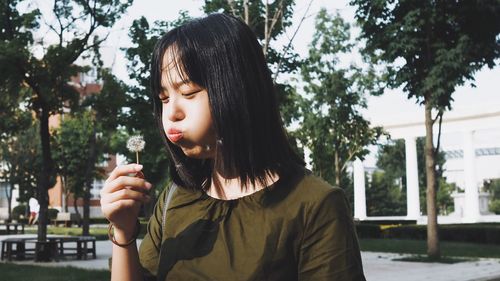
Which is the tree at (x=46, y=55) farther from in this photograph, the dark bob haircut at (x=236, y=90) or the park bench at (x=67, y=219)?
the park bench at (x=67, y=219)

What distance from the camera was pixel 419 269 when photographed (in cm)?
1272

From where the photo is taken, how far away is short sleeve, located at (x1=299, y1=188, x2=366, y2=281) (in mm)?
1230

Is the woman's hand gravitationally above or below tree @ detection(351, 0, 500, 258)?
below

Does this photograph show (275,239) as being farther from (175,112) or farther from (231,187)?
(175,112)

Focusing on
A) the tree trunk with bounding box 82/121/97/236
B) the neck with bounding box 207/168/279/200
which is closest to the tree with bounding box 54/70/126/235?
the tree trunk with bounding box 82/121/97/236

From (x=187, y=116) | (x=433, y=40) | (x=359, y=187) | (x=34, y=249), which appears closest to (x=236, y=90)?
(x=187, y=116)

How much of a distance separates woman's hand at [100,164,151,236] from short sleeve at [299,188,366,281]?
336mm

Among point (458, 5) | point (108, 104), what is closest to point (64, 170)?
point (108, 104)

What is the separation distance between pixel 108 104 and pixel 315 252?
13.9 m

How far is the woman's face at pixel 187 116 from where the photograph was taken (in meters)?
1.33

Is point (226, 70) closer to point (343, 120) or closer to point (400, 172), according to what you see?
point (343, 120)

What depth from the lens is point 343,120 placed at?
23.3 m

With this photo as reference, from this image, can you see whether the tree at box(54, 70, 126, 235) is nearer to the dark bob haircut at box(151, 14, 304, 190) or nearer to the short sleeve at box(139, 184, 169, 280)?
the short sleeve at box(139, 184, 169, 280)

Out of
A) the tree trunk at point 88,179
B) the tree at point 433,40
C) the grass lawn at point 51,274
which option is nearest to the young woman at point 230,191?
the grass lawn at point 51,274
